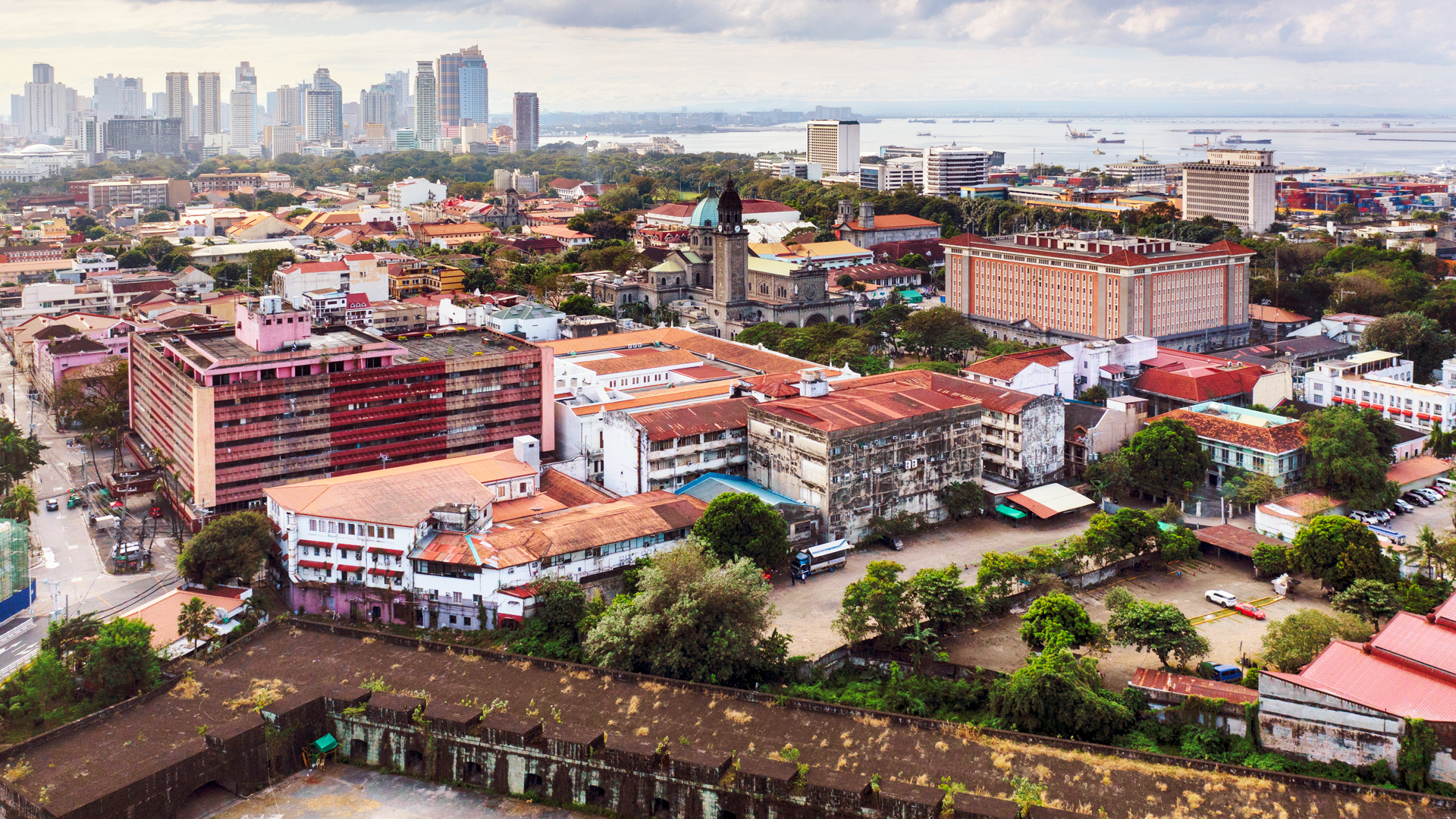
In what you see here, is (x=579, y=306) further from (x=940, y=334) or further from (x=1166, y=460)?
(x=1166, y=460)

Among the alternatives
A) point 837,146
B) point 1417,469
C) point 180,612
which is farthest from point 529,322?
point 837,146

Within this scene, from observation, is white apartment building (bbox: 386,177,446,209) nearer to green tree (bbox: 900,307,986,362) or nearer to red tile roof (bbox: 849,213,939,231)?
red tile roof (bbox: 849,213,939,231)

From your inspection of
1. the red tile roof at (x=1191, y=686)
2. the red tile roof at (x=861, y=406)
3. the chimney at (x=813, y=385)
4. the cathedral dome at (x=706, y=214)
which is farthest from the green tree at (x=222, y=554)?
the cathedral dome at (x=706, y=214)

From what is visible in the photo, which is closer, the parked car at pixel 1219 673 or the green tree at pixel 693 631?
the green tree at pixel 693 631

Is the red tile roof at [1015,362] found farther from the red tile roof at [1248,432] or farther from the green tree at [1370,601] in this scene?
the green tree at [1370,601]

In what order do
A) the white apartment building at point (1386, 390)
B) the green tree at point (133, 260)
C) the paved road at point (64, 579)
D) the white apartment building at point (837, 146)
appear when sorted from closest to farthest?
1. the paved road at point (64, 579)
2. the white apartment building at point (1386, 390)
3. the green tree at point (133, 260)
4. the white apartment building at point (837, 146)

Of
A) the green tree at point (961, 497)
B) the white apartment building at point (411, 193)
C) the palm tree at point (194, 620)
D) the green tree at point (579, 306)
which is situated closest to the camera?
the palm tree at point (194, 620)

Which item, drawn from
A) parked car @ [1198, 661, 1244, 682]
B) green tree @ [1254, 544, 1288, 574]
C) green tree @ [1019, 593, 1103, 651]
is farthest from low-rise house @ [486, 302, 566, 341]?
parked car @ [1198, 661, 1244, 682]
